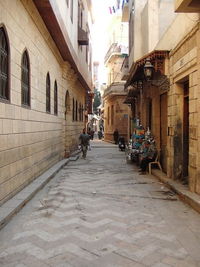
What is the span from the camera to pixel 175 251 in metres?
4.27

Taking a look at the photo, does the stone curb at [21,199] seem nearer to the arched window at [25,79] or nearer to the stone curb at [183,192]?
the arched window at [25,79]

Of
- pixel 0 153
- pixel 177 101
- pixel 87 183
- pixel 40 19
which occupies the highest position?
pixel 40 19

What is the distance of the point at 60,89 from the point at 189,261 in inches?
455

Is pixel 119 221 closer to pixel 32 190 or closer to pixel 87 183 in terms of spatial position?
pixel 32 190

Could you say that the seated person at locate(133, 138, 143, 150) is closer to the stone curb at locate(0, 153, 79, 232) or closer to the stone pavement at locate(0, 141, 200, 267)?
the stone curb at locate(0, 153, 79, 232)

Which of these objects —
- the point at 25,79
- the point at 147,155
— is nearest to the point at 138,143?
the point at 147,155

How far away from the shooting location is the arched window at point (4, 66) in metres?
6.11

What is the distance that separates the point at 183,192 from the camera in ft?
24.6

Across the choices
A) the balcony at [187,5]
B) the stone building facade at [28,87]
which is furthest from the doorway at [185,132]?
the stone building facade at [28,87]

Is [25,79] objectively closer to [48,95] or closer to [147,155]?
[48,95]

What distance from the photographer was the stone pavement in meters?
4.01

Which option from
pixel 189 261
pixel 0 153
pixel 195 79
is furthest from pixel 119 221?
pixel 195 79

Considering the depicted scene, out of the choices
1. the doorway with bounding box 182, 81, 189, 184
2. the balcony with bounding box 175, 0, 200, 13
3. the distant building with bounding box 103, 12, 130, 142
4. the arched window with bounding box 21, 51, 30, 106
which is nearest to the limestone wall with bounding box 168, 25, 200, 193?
the doorway with bounding box 182, 81, 189, 184

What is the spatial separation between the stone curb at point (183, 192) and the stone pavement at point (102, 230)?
139mm
